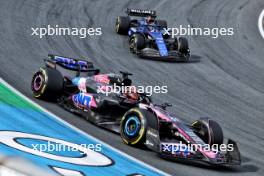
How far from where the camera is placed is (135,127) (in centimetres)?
1028

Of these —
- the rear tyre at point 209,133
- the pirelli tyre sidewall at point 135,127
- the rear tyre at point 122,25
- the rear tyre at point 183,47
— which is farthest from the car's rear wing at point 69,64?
the rear tyre at point 122,25

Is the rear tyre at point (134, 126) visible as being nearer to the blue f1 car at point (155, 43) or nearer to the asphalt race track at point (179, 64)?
the asphalt race track at point (179, 64)

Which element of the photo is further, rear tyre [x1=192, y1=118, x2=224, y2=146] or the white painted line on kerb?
the white painted line on kerb

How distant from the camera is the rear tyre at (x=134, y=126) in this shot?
10062 mm

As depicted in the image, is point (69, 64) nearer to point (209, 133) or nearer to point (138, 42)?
point (209, 133)

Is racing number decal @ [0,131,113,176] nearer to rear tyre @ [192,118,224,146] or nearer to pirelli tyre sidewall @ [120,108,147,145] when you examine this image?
pirelli tyre sidewall @ [120,108,147,145]

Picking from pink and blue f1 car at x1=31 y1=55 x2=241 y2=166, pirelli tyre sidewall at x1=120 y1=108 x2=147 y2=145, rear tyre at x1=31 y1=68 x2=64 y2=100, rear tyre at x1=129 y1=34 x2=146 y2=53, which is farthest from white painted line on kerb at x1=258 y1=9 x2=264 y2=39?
pirelli tyre sidewall at x1=120 y1=108 x2=147 y2=145

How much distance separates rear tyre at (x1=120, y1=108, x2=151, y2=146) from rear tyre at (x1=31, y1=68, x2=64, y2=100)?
7.21 ft

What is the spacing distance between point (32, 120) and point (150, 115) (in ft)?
7.70

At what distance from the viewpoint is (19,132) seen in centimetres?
997

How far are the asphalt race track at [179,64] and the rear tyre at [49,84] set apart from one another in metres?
0.22

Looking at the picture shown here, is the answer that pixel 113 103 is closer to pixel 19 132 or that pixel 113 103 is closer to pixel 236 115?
pixel 19 132

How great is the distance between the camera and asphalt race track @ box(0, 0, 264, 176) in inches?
473

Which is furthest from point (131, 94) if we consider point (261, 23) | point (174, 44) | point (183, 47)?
point (261, 23)
